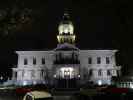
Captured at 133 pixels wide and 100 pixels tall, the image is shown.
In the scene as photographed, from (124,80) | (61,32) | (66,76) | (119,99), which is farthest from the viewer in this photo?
(61,32)

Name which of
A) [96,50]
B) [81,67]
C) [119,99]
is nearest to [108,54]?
[96,50]

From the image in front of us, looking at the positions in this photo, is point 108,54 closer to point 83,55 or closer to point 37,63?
point 83,55

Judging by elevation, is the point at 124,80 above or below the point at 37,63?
below

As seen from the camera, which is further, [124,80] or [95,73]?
[95,73]

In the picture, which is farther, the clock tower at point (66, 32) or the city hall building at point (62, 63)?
the clock tower at point (66, 32)

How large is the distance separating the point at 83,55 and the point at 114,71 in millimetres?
9009

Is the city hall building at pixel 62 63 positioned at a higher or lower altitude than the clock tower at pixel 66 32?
lower

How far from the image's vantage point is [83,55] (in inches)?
2881

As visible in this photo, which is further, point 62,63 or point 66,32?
point 66,32

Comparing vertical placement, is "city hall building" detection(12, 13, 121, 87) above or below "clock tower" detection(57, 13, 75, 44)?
below

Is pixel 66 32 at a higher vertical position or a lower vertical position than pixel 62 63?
higher

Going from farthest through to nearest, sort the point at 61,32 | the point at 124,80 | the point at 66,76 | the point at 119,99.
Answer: the point at 61,32
the point at 66,76
the point at 124,80
the point at 119,99

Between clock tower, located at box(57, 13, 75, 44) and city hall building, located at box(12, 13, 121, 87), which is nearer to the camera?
city hall building, located at box(12, 13, 121, 87)

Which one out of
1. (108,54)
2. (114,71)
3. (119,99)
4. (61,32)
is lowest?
(119,99)
